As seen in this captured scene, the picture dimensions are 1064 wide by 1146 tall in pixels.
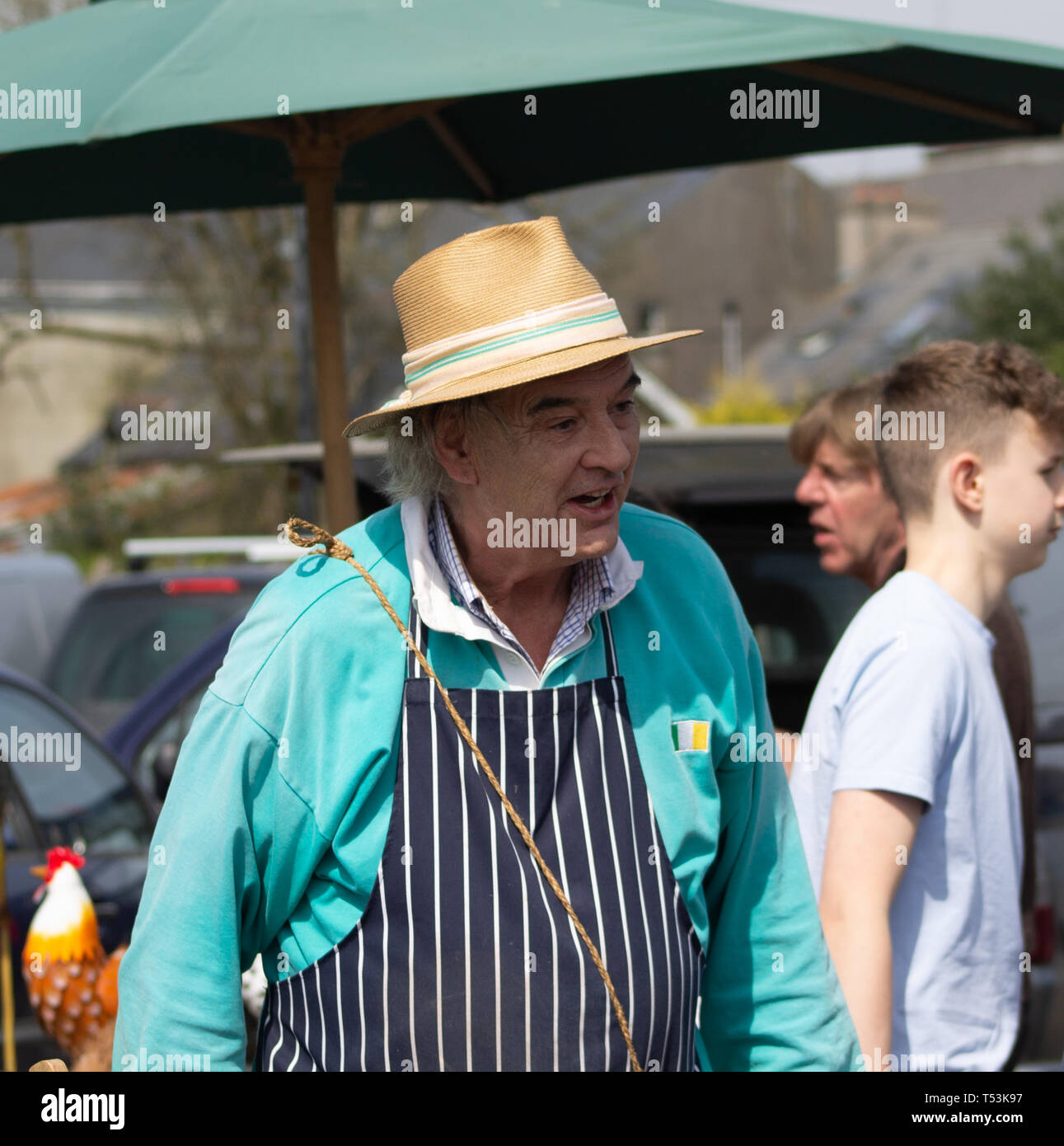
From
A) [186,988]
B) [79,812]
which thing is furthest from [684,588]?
[79,812]

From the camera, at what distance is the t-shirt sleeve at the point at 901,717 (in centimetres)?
214

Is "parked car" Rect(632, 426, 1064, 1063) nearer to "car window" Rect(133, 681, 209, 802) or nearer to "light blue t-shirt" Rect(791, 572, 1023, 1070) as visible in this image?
"light blue t-shirt" Rect(791, 572, 1023, 1070)

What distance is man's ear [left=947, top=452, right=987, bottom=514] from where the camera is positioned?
7.82 ft

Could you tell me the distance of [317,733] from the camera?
5.64 feet

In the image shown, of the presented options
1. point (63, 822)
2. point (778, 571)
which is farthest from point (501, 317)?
point (63, 822)

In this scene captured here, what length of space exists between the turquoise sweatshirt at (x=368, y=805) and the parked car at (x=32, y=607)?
7835mm

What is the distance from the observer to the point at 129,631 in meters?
6.79

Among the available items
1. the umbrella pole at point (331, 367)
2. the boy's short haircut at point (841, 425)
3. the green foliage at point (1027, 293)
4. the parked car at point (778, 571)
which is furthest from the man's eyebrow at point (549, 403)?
the green foliage at point (1027, 293)

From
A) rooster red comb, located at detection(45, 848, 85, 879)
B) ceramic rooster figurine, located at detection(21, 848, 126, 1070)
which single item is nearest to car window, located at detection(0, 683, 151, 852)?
rooster red comb, located at detection(45, 848, 85, 879)

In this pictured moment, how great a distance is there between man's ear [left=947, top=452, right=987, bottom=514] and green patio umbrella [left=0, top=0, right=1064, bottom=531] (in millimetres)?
667

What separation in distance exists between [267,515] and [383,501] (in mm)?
16217

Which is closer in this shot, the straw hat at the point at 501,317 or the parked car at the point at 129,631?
the straw hat at the point at 501,317

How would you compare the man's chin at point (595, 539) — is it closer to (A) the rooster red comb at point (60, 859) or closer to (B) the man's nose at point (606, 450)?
(B) the man's nose at point (606, 450)
